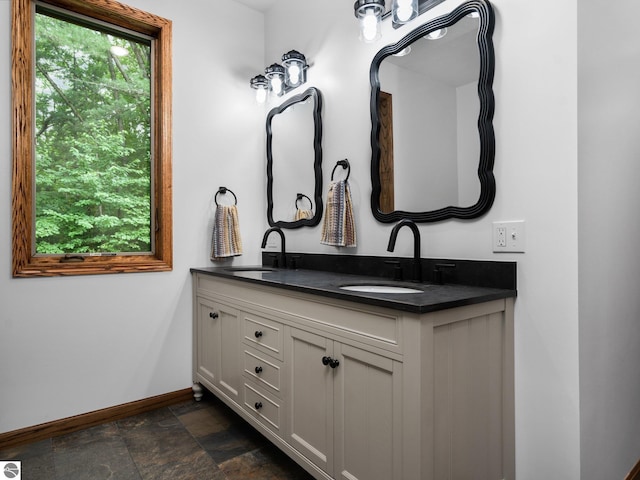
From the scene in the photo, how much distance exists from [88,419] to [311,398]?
4.70 feet

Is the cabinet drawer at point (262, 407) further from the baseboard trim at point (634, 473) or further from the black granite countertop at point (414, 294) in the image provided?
the baseboard trim at point (634, 473)

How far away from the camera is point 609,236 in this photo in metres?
1.44

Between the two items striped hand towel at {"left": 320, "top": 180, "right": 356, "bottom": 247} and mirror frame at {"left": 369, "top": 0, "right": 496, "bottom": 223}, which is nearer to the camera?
mirror frame at {"left": 369, "top": 0, "right": 496, "bottom": 223}

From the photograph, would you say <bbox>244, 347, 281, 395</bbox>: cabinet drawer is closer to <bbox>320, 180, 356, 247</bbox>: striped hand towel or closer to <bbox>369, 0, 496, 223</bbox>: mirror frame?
<bbox>320, 180, 356, 247</bbox>: striped hand towel

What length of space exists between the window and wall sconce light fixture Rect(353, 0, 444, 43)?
1.29 meters

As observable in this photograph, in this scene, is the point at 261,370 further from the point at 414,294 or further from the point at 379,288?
the point at 414,294

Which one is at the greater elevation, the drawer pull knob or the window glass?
the window glass

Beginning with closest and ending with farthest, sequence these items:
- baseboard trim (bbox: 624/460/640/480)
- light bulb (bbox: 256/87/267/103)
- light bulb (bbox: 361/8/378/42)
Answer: baseboard trim (bbox: 624/460/640/480) < light bulb (bbox: 361/8/378/42) < light bulb (bbox: 256/87/267/103)

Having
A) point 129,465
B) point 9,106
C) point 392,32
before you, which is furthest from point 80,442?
point 392,32

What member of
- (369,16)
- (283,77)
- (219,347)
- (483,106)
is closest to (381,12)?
(369,16)

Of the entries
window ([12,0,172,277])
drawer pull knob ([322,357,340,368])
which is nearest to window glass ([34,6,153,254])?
window ([12,0,172,277])

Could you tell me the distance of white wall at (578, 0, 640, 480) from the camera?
51.2 inches

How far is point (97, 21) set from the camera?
2.30 meters

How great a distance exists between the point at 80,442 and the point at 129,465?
1.35 feet
